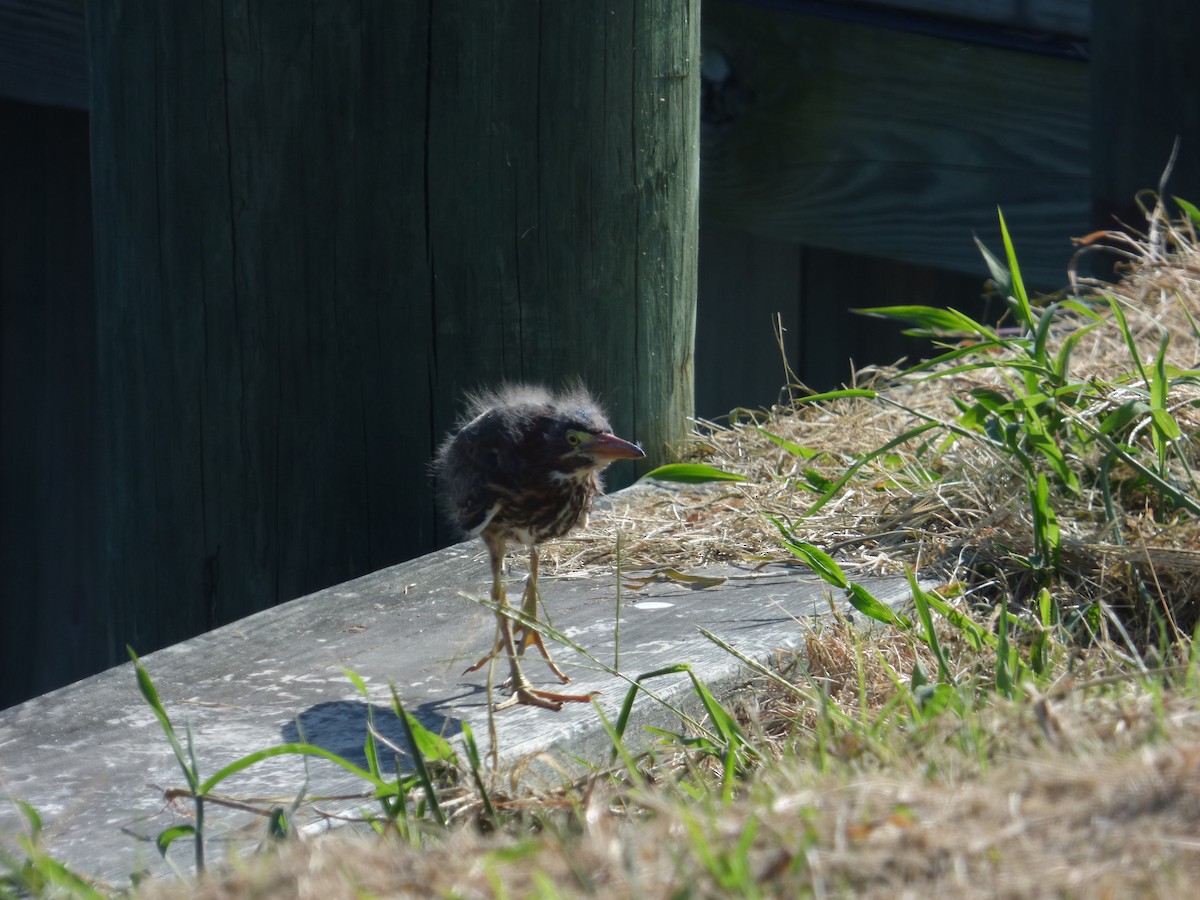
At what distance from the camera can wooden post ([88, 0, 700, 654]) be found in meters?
4.10

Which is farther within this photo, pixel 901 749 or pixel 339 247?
pixel 339 247

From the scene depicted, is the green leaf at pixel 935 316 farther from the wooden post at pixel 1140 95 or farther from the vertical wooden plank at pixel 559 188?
the wooden post at pixel 1140 95

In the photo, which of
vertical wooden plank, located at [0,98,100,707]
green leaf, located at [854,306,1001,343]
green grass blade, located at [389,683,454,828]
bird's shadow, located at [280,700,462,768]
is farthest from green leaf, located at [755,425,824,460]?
vertical wooden plank, located at [0,98,100,707]

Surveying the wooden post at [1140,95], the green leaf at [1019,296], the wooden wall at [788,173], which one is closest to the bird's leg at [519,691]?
the green leaf at [1019,296]

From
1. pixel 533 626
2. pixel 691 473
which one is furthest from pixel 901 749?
pixel 691 473

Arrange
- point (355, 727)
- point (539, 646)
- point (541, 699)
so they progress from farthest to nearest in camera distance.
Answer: point (539, 646)
point (541, 699)
point (355, 727)

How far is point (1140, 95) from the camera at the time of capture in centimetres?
591

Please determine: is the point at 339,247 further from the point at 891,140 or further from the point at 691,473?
the point at 891,140

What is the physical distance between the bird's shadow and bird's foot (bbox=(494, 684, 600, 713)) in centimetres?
14

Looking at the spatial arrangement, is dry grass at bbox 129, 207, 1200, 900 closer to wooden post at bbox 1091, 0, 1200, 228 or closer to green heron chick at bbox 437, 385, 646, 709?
green heron chick at bbox 437, 385, 646, 709

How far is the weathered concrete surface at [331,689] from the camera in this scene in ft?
8.39

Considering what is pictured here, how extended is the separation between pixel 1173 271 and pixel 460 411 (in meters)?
2.63

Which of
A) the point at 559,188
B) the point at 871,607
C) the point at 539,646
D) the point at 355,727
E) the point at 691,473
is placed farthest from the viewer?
the point at 559,188

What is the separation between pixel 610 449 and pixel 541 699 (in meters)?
0.62
